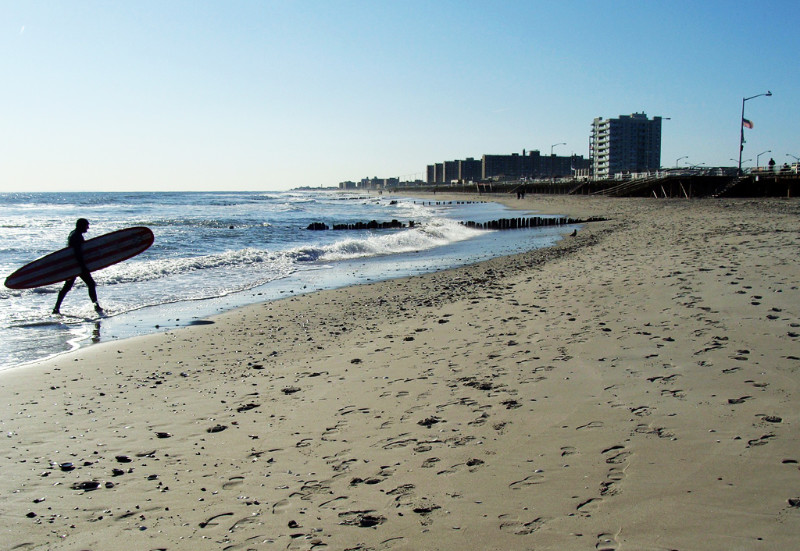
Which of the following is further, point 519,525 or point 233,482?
point 233,482

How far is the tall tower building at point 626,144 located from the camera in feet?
538

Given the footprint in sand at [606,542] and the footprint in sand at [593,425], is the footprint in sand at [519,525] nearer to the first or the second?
the footprint in sand at [606,542]

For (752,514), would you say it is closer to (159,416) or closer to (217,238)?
(159,416)

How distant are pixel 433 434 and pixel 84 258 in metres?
10.3

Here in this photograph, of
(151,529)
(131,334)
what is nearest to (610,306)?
(151,529)

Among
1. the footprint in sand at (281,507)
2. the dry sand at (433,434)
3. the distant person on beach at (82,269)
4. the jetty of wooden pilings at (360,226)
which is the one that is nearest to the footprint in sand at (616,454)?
the dry sand at (433,434)

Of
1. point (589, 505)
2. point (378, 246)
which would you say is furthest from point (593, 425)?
point (378, 246)

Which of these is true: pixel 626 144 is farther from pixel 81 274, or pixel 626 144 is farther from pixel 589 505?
pixel 589 505

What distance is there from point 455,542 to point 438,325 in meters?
5.45

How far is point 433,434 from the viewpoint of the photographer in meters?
4.31

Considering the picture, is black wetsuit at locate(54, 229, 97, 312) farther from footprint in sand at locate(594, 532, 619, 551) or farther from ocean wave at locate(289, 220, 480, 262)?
footprint in sand at locate(594, 532, 619, 551)

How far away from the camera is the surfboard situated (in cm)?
1187

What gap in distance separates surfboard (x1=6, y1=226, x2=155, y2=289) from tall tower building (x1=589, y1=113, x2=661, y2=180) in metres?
161

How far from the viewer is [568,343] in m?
6.53
